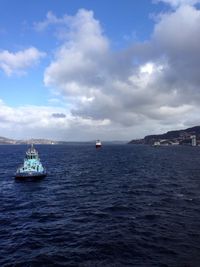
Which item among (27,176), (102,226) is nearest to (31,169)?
(27,176)

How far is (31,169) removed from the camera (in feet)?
293

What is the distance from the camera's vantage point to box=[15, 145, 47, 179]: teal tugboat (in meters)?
84.2

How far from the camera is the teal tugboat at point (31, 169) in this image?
8416cm

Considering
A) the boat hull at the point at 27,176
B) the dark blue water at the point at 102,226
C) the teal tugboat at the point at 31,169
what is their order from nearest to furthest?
the dark blue water at the point at 102,226
the boat hull at the point at 27,176
the teal tugboat at the point at 31,169

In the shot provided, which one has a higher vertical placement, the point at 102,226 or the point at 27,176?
the point at 27,176

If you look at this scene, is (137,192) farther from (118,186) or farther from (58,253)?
(58,253)

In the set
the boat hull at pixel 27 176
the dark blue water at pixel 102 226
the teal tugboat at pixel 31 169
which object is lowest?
the dark blue water at pixel 102 226

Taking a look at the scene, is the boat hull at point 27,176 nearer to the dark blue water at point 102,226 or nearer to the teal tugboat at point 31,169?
the teal tugboat at point 31,169

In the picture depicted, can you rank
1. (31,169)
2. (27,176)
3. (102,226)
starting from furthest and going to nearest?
1. (31,169)
2. (27,176)
3. (102,226)

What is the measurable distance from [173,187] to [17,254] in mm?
45435

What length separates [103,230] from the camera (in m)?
38.2

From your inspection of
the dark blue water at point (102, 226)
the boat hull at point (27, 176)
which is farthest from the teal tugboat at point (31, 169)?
the dark blue water at point (102, 226)

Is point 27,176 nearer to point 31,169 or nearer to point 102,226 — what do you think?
point 31,169

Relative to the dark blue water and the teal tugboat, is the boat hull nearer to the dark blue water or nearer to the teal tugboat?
the teal tugboat
